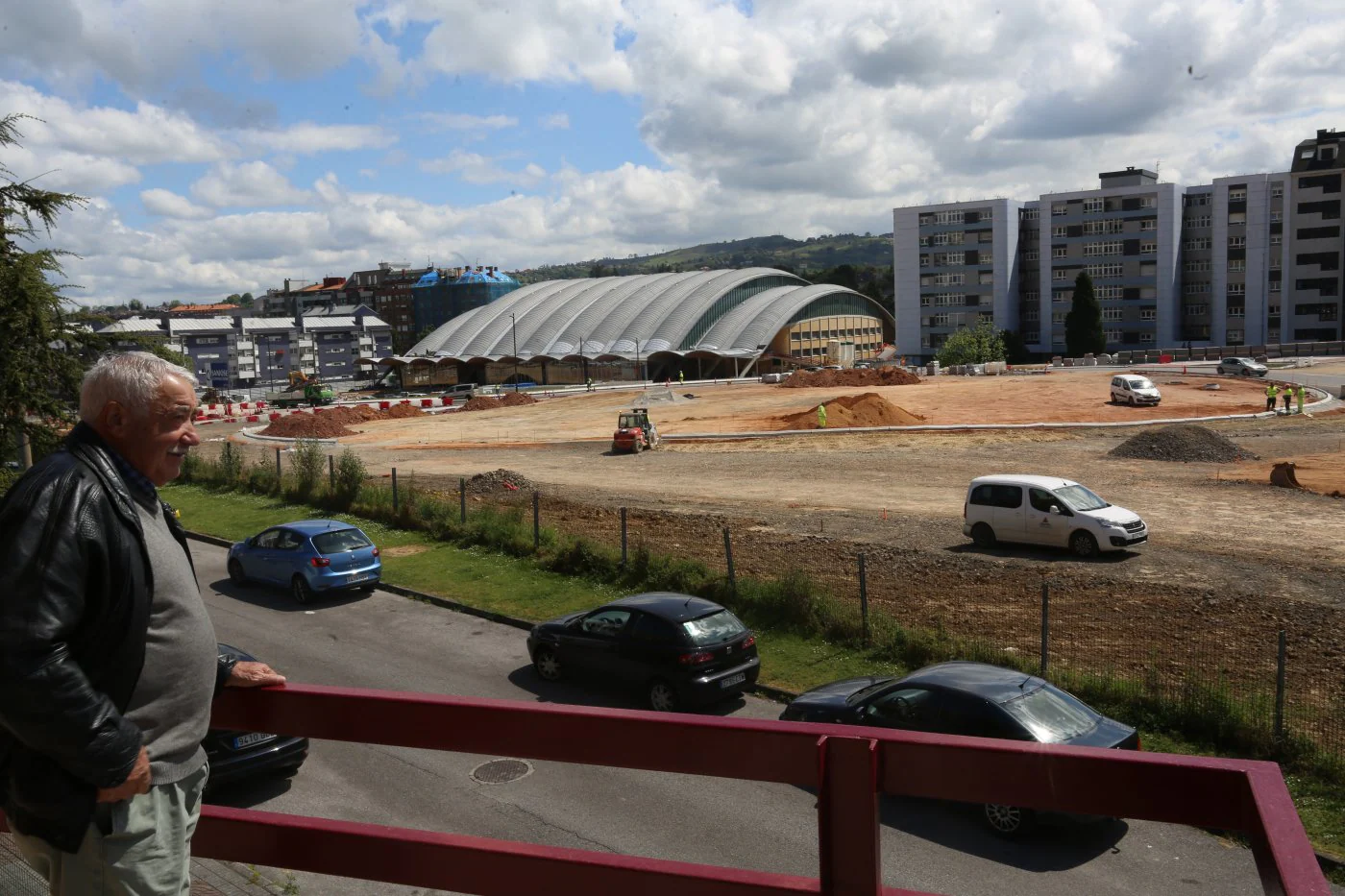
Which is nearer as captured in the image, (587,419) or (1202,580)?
(1202,580)

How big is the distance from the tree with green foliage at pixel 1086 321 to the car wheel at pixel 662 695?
103130mm

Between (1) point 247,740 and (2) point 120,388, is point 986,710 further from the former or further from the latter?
(2) point 120,388

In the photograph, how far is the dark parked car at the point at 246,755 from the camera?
12352 millimetres

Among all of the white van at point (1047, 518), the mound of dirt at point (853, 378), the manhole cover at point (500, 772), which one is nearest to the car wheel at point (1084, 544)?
the white van at point (1047, 518)

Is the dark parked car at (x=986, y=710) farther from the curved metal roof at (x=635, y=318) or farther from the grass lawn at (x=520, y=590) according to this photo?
the curved metal roof at (x=635, y=318)

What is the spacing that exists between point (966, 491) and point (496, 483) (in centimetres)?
1607

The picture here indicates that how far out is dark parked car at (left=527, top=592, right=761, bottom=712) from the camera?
1566 centimetres

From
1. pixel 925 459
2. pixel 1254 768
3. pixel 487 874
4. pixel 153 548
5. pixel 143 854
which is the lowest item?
pixel 925 459

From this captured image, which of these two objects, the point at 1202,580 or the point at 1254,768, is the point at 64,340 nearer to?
the point at 1254,768

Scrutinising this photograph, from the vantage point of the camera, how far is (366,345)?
17700 cm

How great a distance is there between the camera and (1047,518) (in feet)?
82.8

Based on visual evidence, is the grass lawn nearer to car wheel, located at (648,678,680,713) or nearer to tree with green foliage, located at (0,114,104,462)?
car wheel, located at (648,678,680,713)

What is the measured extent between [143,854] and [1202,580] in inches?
894

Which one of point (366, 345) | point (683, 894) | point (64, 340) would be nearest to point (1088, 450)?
point (64, 340)
